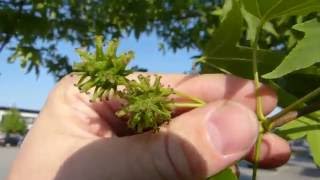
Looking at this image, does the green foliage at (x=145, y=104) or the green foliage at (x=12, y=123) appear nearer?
the green foliage at (x=145, y=104)

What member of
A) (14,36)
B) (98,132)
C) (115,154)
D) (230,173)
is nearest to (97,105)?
(98,132)

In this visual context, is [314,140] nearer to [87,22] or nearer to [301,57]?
[301,57]

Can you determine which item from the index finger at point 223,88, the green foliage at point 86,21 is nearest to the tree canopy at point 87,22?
the green foliage at point 86,21

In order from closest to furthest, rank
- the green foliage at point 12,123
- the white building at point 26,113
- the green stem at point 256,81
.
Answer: the green stem at point 256,81, the green foliage at point 12,123, the white building at point 26,113

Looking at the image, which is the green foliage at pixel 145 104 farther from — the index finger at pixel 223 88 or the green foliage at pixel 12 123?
the green foliage at pixel 12 123

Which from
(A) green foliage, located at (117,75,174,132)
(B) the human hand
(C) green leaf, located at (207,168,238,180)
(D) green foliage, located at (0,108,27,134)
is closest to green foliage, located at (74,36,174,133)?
(A) green foliage, located at (117,75,174,132)
